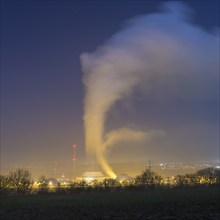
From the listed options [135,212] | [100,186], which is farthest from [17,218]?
[100,186]

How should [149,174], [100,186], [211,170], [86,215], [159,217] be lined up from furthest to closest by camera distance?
[211,170]
[149,174]
[100,186]
[86,215]
[159,217]

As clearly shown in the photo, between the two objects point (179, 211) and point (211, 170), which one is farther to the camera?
point (211, 170)

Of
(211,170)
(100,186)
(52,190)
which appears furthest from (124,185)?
(211,170)

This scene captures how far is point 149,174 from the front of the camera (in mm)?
112188

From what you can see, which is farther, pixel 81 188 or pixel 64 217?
pixel 81 188

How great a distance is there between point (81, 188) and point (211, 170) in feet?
268

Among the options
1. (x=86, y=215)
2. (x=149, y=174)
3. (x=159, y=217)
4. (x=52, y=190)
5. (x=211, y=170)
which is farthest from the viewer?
(x=211, y=170)

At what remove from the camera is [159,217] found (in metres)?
30.6

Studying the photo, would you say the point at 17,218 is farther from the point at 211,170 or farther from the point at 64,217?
the point at 211,170

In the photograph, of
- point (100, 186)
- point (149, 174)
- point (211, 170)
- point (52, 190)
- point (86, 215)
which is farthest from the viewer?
point (211, 170)

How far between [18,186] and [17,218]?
188 ft

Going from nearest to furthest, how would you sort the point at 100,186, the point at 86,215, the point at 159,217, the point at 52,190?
the point at 159,217
the point at 86,215
the point at 52,190
the point at 100,186

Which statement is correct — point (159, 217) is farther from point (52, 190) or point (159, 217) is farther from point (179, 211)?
point (52, 190)

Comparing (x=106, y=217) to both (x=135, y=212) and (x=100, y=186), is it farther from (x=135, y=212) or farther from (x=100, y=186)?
(x=100, y=186)
